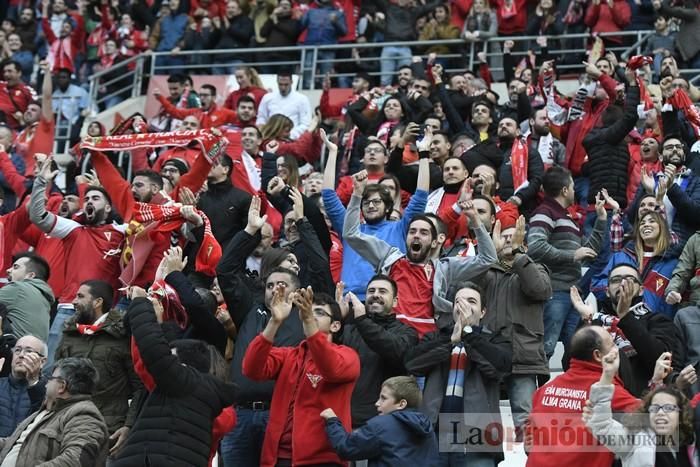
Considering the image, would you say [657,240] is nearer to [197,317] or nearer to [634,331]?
[634,331]

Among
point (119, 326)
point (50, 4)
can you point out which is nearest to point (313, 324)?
point (119, 326)

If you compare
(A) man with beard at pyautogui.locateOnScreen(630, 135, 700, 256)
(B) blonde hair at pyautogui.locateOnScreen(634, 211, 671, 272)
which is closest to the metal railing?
(A) man with beard at pyautogui.locateOnScreen(630, 135, 700, 256)

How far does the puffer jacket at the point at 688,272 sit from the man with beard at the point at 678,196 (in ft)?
0.82

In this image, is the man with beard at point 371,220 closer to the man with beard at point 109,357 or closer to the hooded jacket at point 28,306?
the man with beard at point 109,357

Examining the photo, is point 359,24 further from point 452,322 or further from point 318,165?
point 452,322

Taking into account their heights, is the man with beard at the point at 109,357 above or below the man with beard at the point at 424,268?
below

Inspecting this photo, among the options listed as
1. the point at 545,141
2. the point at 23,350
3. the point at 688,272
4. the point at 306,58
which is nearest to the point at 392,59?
the point at 306,58

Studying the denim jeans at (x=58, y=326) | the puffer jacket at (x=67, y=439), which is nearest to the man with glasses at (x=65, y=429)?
the puffer jacket at (x=67, y=439)

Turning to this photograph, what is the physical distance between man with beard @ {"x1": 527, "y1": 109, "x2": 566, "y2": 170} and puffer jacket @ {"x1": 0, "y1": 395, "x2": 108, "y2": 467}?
6532 millimetres

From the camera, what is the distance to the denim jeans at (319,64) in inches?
719

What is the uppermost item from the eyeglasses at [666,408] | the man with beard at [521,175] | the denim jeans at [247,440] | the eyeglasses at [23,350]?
the man with beard at [521,175]

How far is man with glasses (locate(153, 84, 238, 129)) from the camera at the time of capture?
1536 centimetres

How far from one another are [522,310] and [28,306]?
3350 millimetres

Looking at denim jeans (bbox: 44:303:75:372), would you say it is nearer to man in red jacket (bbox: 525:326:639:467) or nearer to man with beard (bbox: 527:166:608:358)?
man with beard (bbox: 527:166:608:358)
